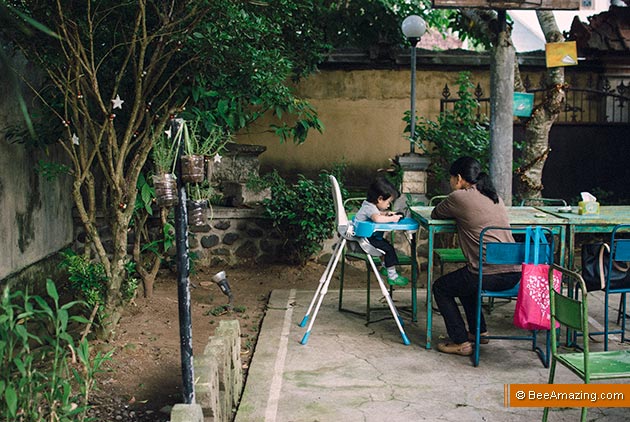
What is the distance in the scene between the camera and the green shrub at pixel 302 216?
8539 millimetres

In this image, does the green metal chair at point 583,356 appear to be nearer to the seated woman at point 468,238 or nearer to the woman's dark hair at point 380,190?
the seated woman at point 468,238

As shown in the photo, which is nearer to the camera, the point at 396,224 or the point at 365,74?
the point at 396,224

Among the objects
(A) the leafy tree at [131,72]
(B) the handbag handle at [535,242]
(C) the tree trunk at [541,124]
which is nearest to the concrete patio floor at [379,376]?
(B) the handbag handle at [535,242]

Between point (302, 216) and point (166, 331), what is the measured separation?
8.17 feet

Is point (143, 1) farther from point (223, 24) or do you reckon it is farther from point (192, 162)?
point (192, 162)

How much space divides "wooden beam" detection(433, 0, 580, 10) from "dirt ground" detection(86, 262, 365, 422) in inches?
126

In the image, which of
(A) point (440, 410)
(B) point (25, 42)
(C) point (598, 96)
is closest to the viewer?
(A) point (440, 410)

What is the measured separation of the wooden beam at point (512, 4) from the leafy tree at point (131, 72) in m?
1.40

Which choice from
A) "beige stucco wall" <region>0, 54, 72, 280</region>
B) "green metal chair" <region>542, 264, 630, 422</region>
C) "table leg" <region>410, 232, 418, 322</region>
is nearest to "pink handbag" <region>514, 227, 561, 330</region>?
"green metal chair" <region>542, 264, 630, 422</region>

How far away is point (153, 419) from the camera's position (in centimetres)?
471

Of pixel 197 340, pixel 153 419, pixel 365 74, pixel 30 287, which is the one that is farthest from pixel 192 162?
pixel 365 74

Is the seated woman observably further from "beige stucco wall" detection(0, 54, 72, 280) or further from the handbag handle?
"beige stucco wall" detection(0, 54, 72, 280)

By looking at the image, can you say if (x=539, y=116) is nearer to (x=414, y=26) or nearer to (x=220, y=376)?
(x=414, y=26)

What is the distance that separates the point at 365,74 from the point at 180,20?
215 inches
